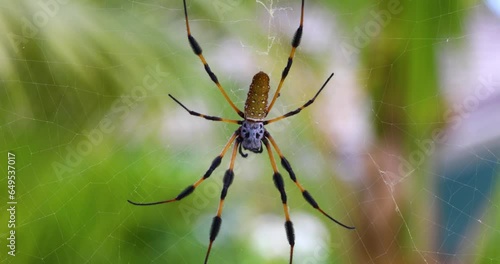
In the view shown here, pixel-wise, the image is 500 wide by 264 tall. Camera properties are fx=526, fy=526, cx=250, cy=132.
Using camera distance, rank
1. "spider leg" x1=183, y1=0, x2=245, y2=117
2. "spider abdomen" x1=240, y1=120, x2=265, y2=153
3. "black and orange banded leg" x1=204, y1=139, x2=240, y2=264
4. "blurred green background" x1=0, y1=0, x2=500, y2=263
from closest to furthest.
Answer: "blurred green background" x1=0, y1=0, x2=500, y2=263 < "spider leg" x1=183, y1=0, x2=245, y2=117 < "black and orange banded leg" x1=204, y1=139, x2=240, y2=264 < "spider abdomen" x1=240, y1=120, x2=265, y2=153

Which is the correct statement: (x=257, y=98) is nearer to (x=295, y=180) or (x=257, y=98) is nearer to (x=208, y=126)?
(x=208, y=126)

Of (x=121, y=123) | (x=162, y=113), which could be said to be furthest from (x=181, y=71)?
(x=121, y=123)

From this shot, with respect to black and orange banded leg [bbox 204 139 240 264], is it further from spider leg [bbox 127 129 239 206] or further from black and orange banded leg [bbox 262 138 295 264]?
black and orange banded leg [bbox 262 138 295 264]

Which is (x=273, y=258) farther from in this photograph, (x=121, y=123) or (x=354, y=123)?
(x=121, y=123)

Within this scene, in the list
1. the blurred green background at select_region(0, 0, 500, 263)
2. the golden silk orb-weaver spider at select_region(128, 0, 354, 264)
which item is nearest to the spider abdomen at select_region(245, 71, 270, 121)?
the golden silk orb-weaver spider at select_region(128, 0, 354, 264)

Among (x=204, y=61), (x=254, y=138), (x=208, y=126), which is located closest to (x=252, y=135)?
(x=254, y=138)

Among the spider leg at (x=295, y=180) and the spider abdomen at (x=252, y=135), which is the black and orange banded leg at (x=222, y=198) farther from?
the spider leg at (x=295, y=180)
